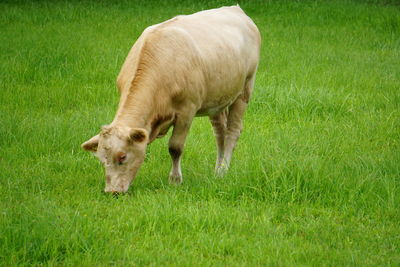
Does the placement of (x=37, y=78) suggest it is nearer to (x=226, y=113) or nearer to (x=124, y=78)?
(x=226, y=113)

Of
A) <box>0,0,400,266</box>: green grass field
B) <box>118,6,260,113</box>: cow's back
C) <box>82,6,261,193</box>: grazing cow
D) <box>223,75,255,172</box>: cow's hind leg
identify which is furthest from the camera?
<box>223,75,255,172</box>: cow's hind leg

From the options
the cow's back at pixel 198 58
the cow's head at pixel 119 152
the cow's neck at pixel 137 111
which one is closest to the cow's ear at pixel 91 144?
the cow's head at pixel 119 152

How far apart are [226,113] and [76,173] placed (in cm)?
200

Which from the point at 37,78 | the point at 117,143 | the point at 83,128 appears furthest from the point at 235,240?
the point at 37,78

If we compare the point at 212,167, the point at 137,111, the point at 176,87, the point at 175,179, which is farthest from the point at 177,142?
the point at 212,167

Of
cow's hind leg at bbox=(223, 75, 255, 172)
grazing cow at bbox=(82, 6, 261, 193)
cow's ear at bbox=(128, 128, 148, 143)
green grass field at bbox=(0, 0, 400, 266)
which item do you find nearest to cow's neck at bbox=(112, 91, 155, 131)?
grazing cow at bbox=(82, 6, 261, 193)

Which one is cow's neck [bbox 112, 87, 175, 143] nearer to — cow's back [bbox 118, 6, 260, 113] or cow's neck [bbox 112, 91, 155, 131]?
cow's neck [bbox 112, 91, 155, 131]

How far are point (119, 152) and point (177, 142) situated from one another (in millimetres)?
895

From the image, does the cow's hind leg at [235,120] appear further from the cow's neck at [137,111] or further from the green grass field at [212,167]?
the cow's neck at [137,111]

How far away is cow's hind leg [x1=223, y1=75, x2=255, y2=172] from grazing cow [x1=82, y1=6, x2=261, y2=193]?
0.01 m

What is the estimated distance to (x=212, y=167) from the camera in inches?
296

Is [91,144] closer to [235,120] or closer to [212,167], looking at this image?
[212,167]

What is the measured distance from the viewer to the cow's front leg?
6684 millimetres

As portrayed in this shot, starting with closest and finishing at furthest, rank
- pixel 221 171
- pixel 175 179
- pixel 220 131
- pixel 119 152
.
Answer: pixel 119 152
pixel 175 179
pixel 221 171
pixel 220 131
